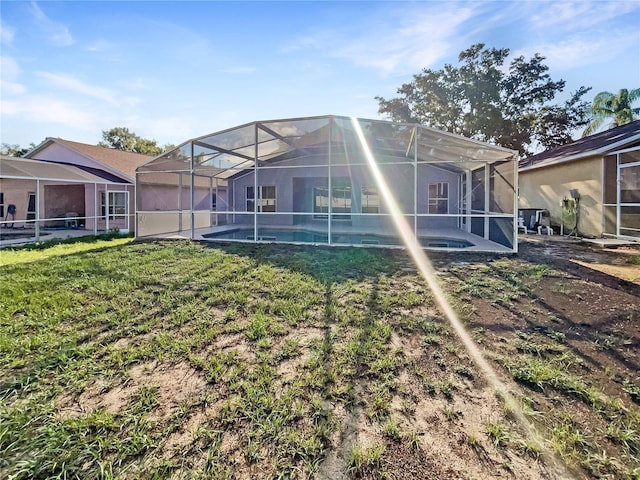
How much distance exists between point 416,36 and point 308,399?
8410 millimetres

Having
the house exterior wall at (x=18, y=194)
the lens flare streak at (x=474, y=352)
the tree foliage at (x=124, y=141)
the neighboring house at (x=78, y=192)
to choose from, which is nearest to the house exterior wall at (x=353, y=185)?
the neighboring house at (x=78, y=192)

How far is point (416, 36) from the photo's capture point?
311 inches

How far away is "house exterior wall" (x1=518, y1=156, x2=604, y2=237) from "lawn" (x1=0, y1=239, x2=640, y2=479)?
21.4 ft

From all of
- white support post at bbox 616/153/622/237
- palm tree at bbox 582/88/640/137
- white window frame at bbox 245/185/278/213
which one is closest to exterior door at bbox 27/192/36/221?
white window frame at bbox 245/185/278/213

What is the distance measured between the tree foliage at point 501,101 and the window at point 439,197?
10.6 metres

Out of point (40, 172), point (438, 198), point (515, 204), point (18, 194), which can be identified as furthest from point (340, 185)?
point (18, 194)

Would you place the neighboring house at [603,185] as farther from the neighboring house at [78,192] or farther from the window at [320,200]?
the neighboring house at [78,192]

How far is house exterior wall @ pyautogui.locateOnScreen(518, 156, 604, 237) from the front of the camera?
1047 cm

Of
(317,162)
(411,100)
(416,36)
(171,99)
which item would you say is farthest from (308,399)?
(411,100)

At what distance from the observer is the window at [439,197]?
47.2 feet

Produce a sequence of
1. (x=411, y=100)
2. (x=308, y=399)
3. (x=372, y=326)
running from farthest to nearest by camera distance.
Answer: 1. (x=411, y=100)
2. (x=372, y=326)
3. (x=308, y=399)

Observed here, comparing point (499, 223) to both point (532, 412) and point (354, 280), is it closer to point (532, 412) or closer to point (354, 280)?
point (354, 280)

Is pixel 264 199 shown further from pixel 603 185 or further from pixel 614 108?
pixel 614 108

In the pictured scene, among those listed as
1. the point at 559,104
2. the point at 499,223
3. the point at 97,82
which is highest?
the point at 559,104
